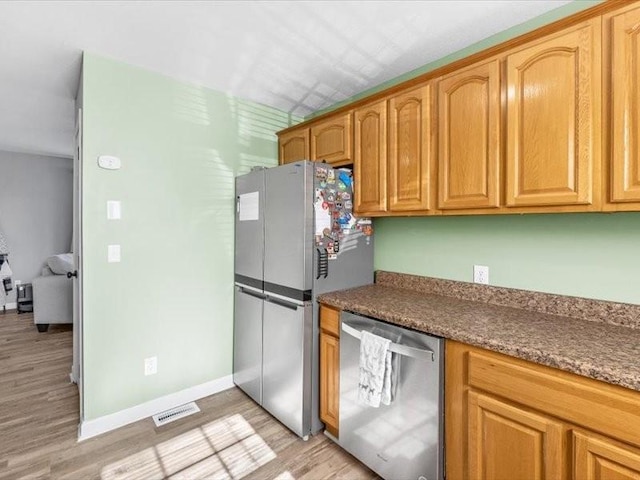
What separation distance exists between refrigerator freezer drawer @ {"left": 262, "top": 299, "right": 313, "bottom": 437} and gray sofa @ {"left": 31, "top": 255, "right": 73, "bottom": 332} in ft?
10.7

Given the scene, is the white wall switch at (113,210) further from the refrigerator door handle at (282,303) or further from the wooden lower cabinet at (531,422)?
the wooden lower cabinet at (531,422)

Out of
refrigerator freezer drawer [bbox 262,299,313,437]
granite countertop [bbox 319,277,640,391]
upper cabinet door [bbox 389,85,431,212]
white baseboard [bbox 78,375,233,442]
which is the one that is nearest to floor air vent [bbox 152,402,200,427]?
white baseboard [bbox 78,375,233,442]

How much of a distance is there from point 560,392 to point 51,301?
16.5 ft

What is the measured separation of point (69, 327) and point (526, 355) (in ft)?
16.8

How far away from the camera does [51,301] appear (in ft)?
Result: 12.9

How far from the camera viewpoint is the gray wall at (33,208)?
495cm

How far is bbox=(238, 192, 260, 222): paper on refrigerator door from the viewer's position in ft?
7.83

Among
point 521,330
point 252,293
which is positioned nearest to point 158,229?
point 252,293

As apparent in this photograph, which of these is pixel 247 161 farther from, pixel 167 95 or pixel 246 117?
pixel 167 95

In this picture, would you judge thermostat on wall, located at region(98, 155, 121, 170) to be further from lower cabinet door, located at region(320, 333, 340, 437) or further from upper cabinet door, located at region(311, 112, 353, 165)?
lower cabinet door, located at region(320, 333, 340, 437)

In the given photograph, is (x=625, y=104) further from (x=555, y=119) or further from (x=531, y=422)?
(x=531, y=422)

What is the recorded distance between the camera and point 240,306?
103 inches

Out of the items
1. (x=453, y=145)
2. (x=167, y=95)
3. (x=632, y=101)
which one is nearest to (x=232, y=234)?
(x=167, y=95)

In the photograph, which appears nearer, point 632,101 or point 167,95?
point 632,101
